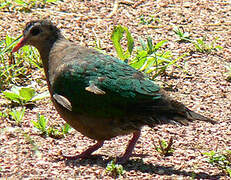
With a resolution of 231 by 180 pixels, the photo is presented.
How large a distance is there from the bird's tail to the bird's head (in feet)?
5.18

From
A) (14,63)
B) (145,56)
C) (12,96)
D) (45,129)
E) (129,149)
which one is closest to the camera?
(129,149)

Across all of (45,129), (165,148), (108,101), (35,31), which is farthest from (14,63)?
(165,148)

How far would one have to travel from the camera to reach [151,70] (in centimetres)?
696

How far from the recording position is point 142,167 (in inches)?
207

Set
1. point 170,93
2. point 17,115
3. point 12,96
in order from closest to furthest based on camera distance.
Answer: point 17,115, point 12,96, point 170,93

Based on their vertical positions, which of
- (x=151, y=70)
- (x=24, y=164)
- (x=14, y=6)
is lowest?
(x=24, y=164)

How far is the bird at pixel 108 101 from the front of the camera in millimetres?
5227

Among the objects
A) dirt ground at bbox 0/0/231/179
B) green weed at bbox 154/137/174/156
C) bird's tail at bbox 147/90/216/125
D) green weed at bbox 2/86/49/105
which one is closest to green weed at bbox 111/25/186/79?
dirt ground at bbox 0/0/231/179

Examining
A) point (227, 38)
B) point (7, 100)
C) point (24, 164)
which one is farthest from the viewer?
point (227, 38)

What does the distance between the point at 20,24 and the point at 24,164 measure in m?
3.25

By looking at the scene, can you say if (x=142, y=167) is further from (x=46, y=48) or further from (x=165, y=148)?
(x=46, y=48)

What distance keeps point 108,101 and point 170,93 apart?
65.1 inches

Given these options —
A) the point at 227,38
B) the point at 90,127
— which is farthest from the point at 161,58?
the point at 90,127

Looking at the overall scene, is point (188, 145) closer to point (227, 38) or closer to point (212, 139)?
point (212, 139)
